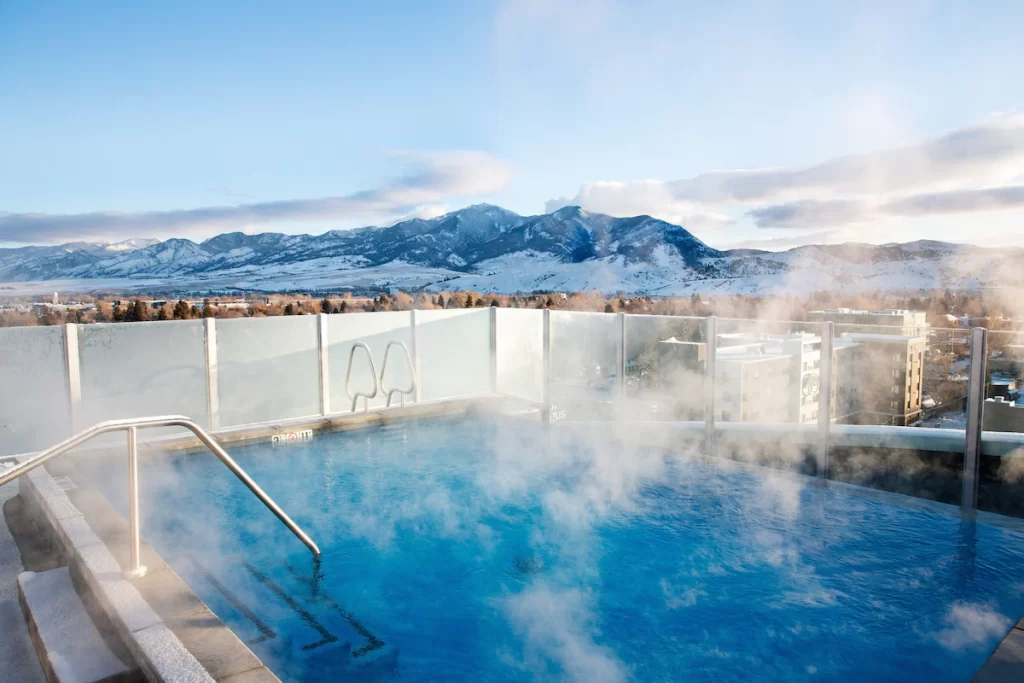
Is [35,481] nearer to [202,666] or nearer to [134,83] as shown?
[202,666]

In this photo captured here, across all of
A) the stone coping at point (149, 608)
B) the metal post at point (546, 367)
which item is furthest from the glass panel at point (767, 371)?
the stone coping at point (149, 608)

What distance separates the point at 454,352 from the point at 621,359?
2.27 m

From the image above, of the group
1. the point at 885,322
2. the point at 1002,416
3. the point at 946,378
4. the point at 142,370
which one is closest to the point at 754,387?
the point at 885,322

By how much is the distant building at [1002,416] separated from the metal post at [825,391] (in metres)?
0.98

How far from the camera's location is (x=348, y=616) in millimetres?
2992

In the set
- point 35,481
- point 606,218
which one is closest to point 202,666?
point 35,481

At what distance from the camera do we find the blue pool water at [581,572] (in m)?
2.70

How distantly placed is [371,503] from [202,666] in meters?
2.69

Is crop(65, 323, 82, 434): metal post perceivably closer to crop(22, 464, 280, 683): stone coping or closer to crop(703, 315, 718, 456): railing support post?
crop(22, 464, 280, 683): stone coping

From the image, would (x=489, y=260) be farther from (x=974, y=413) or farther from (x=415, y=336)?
(x=974, y=413)

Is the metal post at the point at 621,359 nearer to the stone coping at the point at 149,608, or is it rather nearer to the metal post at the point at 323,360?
the metal post at the point at 323,360

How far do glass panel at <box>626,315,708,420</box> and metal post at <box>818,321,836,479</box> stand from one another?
89 centimetres

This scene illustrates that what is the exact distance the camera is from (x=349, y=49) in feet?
32.1

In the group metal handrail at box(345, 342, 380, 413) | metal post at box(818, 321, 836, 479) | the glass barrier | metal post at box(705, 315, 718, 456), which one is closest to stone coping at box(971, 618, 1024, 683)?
the glass barrier
